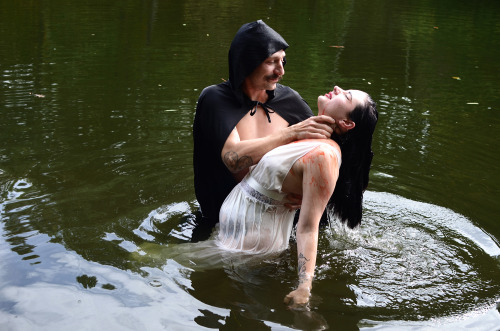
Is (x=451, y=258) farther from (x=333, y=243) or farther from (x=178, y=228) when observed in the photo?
(x=178, y=228)

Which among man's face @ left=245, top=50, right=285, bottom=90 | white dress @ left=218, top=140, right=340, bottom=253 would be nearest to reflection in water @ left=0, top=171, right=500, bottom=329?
white dress @ left=218, top=140, right=340, bottom=253

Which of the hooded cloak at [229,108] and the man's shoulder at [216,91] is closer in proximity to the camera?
the hooded cloak at [229,108]

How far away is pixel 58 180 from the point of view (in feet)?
20.6

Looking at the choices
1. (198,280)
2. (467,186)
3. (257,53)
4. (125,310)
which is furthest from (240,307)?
(467,186)

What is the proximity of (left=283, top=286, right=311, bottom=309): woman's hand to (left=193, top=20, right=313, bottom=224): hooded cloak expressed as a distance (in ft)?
4.02

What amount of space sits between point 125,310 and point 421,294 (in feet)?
6.83

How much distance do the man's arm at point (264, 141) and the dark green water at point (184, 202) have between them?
798 mm

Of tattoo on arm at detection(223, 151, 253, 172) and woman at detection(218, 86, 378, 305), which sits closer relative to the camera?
woman at detection(218, 86, 378, 305)

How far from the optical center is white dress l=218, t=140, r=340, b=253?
4.24m

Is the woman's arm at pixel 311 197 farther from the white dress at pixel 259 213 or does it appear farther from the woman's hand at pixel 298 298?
the white dress at pixel 259 213

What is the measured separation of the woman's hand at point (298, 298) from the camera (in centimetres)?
397

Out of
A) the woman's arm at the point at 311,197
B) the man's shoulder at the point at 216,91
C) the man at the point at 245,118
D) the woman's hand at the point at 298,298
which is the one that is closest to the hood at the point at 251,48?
the man at the point at 245,118

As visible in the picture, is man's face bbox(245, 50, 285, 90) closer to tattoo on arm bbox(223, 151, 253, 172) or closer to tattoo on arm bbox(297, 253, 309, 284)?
tattoo on arm bbox(223, 151, 253, 172)

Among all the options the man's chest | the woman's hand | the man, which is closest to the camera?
the woman's hand
